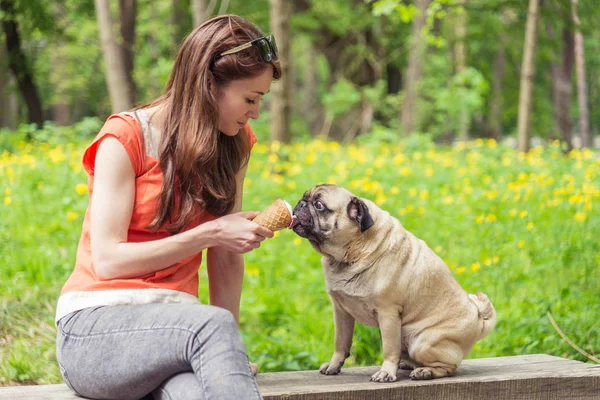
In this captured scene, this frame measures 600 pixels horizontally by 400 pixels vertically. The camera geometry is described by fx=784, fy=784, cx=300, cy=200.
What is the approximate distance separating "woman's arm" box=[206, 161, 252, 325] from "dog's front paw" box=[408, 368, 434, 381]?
77cm

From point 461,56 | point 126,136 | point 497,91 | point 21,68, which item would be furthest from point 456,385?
point 497,91

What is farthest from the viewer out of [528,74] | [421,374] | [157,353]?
[528,74]

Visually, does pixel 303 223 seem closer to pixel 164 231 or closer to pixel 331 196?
pixel 331 196

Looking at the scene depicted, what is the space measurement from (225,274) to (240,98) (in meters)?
0.77

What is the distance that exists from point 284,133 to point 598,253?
454 centimetres

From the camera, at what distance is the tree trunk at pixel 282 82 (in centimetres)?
870

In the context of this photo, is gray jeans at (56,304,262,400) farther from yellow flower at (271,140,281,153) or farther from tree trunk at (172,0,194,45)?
tree trunk at (172,0,194,45)

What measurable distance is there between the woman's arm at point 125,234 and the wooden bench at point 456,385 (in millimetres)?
521

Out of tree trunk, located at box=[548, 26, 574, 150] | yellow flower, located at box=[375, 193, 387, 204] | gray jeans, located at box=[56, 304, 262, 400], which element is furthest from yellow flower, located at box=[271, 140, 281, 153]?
tree trunk, located at box=[548, 26, 574, 150]

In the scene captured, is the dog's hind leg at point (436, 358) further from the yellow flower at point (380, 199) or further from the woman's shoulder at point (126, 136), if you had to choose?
the yellow flower at point (380, 199)

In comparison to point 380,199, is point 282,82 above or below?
above

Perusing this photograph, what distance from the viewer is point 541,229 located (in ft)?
19.9

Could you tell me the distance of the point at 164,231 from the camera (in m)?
2.83

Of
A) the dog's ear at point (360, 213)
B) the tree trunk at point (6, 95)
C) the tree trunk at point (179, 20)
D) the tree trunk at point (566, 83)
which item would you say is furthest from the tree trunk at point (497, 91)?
the dog's ear at point (360, 213)
